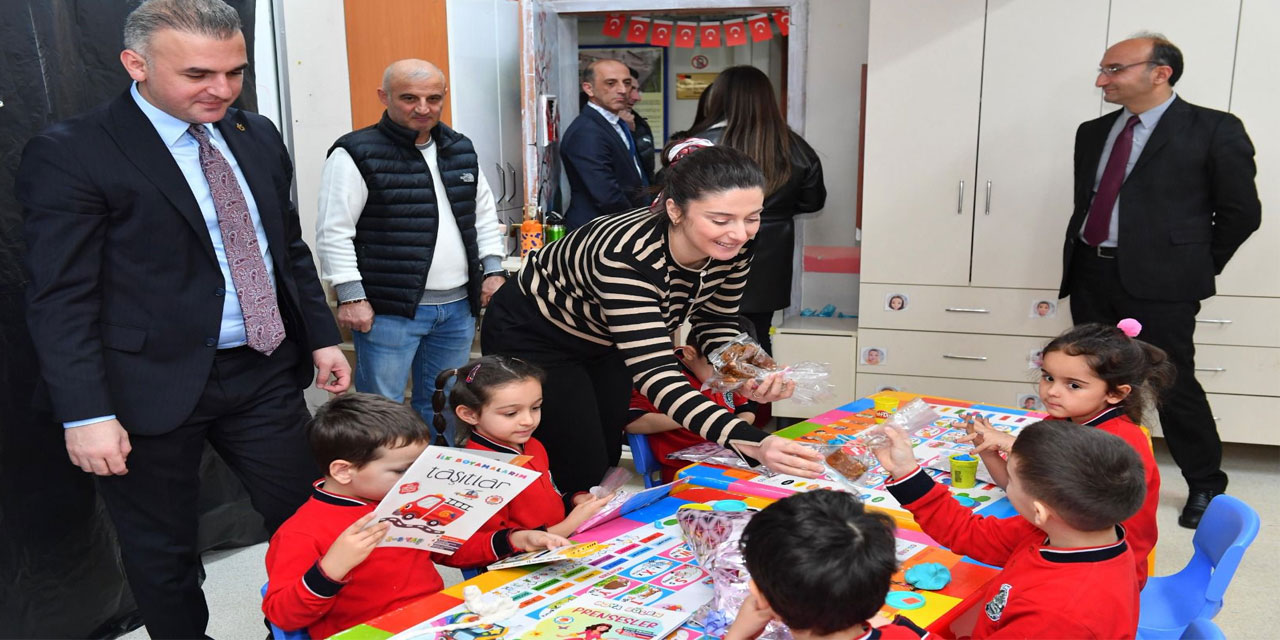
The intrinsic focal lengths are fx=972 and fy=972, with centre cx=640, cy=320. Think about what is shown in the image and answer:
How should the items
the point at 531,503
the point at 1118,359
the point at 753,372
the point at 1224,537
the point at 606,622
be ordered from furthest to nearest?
the point at 753,372 → the point at 1118,359 → the point at 531,503 → the point at 1224,537 → the point at 606,622

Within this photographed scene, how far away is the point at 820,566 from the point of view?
49.5 inches

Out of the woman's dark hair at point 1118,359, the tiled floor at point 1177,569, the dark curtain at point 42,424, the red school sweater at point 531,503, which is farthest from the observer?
the tiled floor at point 1177,569

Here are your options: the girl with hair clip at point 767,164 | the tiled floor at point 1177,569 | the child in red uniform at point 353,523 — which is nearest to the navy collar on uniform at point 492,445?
the child in red uniform at point 353,523

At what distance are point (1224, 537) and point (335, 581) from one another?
1717mm

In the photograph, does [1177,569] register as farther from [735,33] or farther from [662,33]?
[662,33]

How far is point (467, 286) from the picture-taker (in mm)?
3551

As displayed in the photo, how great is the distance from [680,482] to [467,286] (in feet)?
5.37

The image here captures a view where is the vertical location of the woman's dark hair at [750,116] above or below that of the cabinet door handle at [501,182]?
above

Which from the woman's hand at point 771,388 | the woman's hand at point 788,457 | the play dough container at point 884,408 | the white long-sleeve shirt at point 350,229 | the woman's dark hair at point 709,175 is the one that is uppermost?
the woman's dark hair at point 709,175

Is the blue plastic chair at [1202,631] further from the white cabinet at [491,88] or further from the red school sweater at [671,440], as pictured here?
the white cabinet at [491,88]

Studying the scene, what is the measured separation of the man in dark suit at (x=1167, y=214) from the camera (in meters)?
3.28

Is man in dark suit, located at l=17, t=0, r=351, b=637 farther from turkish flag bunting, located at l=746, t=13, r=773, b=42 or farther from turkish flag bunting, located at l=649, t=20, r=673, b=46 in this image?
turkish flag bunting, located at l=746, t=13, r=773, b=42

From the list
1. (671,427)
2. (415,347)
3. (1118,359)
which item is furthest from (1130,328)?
(415,347)

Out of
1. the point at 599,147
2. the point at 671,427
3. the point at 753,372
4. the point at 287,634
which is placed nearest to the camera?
the point at 287,634
